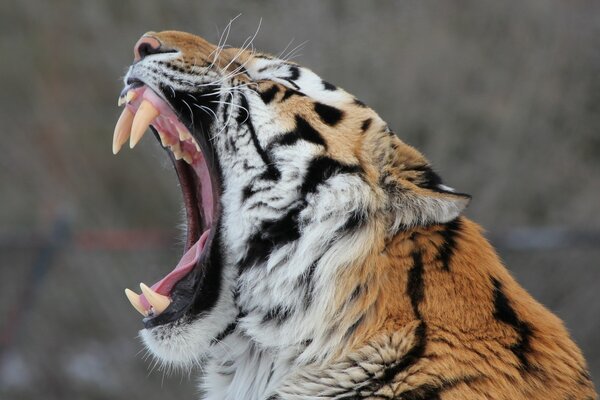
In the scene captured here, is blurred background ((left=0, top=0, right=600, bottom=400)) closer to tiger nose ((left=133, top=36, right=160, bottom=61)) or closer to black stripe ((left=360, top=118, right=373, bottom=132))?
tiger nose ((left=133, top=36, right=160, bottom=61))

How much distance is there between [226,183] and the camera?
2590 millimetres

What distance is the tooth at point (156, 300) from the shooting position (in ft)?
8.20

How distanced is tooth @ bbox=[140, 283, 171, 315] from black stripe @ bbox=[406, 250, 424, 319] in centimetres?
62

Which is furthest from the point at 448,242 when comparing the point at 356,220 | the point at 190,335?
the point at 190,335

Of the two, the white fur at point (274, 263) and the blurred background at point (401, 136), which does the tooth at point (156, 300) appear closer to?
the white fur at point (274, 263)

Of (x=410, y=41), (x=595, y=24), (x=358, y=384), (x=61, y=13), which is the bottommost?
(x=358, y=384)

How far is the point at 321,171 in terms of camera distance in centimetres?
248

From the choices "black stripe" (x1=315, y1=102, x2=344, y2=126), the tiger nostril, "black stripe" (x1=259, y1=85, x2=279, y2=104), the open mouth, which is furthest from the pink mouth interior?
"black stripe" (x1=315, y1=102, x2=344, y2=126)

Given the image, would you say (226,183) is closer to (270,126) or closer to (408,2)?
(270,126)

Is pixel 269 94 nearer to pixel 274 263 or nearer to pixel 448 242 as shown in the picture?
pixel 274 263

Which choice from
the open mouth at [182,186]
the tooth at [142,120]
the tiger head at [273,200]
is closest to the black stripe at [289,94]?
the tiger head at [273,200]

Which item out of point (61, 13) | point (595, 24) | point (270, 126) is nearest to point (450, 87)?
point (595, 24)

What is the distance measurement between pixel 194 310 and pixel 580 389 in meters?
0.95

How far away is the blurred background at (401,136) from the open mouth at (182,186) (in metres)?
3.69
